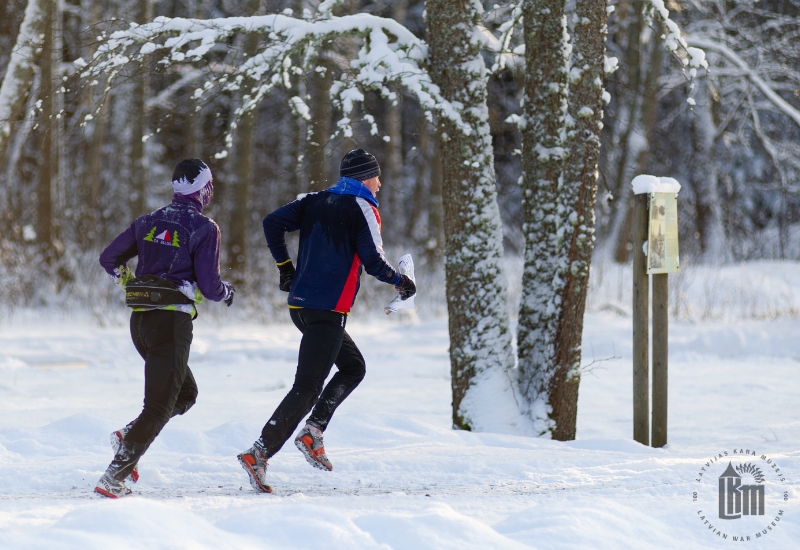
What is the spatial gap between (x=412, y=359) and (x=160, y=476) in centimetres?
654

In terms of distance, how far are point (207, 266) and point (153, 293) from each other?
28 centimetres

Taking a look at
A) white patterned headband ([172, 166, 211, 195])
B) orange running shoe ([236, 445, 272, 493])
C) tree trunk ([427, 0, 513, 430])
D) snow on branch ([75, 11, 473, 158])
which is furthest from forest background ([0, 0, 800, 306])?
orange running shoe ([236, 445, 272, 493])

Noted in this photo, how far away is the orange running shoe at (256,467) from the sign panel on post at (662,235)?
127 inches

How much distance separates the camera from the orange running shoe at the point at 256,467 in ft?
15.1

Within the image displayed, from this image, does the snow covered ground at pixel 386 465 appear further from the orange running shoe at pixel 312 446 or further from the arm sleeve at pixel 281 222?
the arm sleeve at pixel 281 222

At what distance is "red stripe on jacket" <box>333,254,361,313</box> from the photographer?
4.72 meters

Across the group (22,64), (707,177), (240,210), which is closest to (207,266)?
(22,64)

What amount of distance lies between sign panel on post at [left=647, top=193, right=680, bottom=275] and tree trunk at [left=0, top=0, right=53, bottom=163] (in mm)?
5617

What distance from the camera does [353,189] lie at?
15.9ft

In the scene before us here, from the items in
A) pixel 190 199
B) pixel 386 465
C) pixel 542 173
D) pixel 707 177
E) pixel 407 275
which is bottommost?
pixel 386 465

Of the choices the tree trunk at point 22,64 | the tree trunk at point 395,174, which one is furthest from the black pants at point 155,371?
the tree trunk at point 395,174

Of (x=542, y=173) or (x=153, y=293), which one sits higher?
(x=542, y=173)

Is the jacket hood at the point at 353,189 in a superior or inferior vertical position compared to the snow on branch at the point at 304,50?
inferior

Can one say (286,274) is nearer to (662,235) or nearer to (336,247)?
(336,247)
